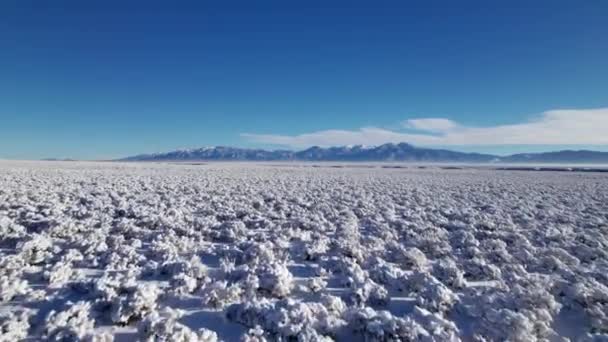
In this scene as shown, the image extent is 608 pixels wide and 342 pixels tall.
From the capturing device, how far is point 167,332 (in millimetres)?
3758

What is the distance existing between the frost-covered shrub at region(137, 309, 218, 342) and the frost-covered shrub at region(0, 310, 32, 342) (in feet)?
4.24

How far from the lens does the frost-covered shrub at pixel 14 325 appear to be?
3.70 m

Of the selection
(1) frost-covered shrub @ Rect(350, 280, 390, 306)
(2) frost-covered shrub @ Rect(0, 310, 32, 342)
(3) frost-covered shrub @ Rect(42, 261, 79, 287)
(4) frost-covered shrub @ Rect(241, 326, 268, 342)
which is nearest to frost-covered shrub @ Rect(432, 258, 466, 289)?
(1) frost-covered shrub @ Rect(350, 280, 390, 306)

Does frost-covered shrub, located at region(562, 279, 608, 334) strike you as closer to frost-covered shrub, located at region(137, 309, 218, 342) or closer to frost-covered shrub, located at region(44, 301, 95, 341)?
frost-covered shrub, located at region(137, 309, 218, 342)

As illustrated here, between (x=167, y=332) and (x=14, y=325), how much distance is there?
182 centimetres

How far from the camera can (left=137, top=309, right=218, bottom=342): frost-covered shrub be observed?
367cm

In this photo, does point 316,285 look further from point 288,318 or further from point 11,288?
point 11,288

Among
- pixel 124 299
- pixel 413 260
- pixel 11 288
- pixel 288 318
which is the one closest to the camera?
pixel 288 318

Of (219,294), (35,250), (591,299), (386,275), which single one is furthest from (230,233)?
(591,299)

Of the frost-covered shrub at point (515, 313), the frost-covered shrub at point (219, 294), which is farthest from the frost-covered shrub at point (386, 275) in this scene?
the frost-covered shrub at point (219, 294)

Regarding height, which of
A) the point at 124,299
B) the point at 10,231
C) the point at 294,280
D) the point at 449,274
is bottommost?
the point at 294,280

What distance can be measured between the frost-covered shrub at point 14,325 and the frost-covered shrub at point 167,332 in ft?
4.24

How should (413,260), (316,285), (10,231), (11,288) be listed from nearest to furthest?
1. (11,288)
2. (316,285)
3. (413,260)
4. (10,231)

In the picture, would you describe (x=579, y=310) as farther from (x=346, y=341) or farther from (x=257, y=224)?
(x=257, y=224)
